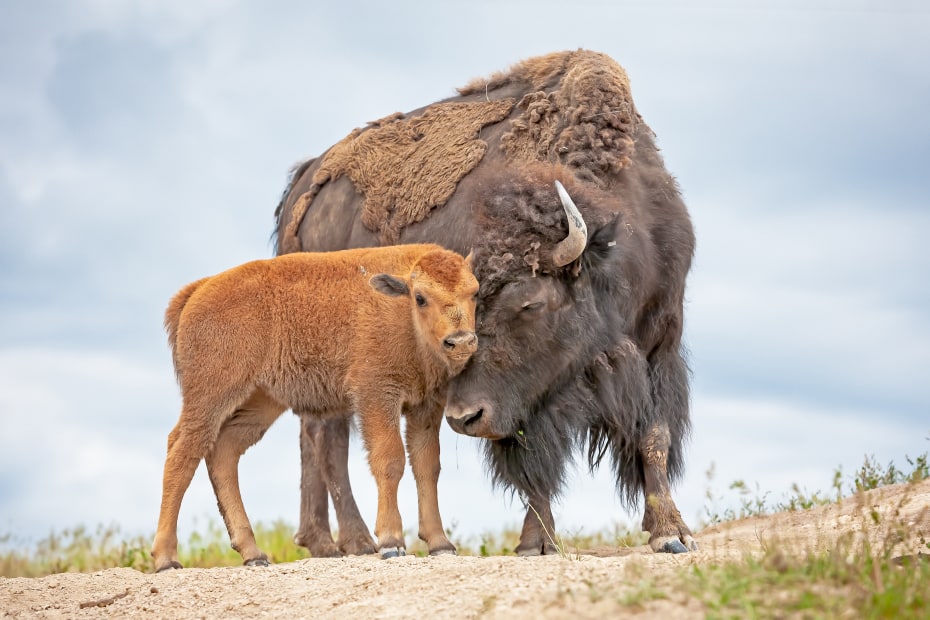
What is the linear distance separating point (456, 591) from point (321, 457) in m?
4.56

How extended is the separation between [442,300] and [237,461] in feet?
6.74

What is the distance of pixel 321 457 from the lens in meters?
9.57

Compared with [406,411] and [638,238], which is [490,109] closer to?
[638,238]

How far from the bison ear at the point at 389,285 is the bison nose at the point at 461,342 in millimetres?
539

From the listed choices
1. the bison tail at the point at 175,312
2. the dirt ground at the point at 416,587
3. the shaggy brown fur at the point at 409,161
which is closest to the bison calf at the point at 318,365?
the bison tail at the point at 175,312

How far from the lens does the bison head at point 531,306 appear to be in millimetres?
7109

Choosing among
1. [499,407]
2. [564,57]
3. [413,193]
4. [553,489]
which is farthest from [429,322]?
[564,57]

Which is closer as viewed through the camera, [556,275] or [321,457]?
[556,275]

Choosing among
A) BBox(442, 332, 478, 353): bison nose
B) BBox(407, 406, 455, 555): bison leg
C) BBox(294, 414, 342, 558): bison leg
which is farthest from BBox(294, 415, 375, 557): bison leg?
BBox(442, 332, 478, 353): bison nose

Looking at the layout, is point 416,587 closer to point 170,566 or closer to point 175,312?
point 170,566

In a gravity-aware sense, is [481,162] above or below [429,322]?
above

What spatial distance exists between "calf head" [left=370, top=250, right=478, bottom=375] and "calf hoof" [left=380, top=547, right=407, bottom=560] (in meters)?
1.14

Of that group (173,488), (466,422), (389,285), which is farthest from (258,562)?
(389,285)

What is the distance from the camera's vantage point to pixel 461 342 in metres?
6.56
